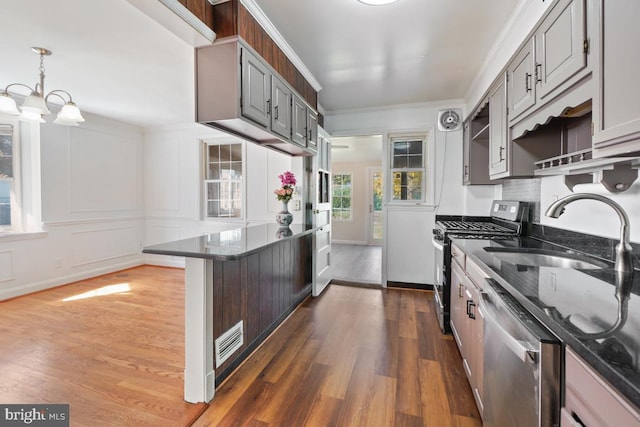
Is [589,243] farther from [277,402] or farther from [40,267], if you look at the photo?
[40,267]

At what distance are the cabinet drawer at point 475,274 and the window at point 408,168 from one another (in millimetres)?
2285

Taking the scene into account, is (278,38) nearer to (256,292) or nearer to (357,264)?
(256,292)

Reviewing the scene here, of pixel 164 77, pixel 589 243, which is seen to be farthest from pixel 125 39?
pixel 589 243

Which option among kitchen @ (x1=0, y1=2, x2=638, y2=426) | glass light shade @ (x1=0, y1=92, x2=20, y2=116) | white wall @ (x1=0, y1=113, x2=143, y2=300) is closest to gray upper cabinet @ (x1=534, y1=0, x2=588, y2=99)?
kitchen @ (x1=0, y1=2, x2=638, y2=426)

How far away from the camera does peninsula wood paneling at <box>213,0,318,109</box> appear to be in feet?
6.01

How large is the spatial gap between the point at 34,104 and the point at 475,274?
12.7ft

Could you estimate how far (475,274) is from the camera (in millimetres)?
1675

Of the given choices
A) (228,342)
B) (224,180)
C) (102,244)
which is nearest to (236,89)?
(228,342)

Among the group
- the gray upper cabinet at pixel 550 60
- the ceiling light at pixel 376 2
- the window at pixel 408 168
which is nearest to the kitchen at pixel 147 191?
the window at pixel 408 168

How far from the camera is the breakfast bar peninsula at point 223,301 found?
5.57 ft

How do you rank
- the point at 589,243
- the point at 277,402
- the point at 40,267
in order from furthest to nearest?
the point at 40,267 → the point at 277,402 → the point at 589,243

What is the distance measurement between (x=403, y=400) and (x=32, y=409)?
226cm

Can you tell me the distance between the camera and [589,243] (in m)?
1.61

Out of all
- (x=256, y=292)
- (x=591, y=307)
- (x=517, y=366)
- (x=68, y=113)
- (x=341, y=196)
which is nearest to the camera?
(x=591, y=307)
